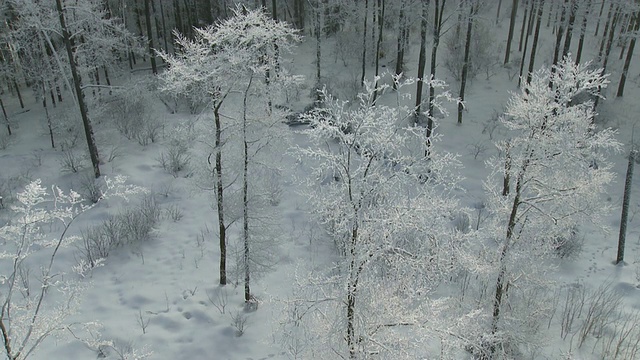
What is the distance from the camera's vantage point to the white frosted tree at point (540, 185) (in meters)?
7.03

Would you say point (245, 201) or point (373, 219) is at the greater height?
point (373, 219)

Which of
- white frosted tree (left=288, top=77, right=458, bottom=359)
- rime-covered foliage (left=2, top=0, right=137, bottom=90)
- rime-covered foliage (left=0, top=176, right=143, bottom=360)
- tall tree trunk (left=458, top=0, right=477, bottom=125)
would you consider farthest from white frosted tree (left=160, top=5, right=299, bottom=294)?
tall tree trunk (left=458, top=0, right=477, bottom=125)

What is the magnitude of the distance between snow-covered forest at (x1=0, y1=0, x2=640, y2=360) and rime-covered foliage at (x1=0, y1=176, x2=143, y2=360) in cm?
7

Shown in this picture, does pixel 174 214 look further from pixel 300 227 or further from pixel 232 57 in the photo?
pixel 232 57

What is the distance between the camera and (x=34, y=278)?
10898mm

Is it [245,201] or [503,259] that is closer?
[503,259]

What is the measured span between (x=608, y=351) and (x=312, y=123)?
8398mm

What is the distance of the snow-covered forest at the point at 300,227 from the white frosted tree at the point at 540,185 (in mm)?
39

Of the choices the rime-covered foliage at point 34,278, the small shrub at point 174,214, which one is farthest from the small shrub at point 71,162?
the small shrub at point 174,214

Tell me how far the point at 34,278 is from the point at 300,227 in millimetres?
7053

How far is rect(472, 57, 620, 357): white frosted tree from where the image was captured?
23.1 ft

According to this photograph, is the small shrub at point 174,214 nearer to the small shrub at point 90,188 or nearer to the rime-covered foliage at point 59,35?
the small shrub at point 90,188

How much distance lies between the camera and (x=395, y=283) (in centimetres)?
628

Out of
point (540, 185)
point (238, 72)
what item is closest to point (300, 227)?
point (238, 72)
